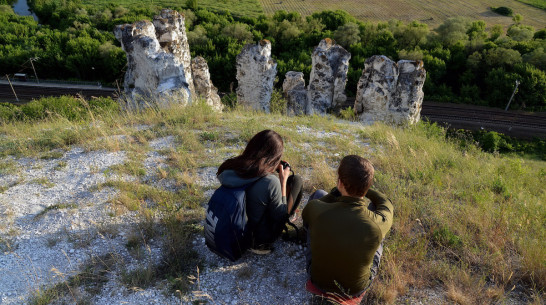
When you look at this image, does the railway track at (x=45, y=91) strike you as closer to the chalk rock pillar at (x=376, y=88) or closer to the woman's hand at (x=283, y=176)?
the chalk rock pillar at (x=376, y=88)

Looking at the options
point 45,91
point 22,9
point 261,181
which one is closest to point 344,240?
point 261,181

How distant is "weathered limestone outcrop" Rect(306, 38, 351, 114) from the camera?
15.0 m

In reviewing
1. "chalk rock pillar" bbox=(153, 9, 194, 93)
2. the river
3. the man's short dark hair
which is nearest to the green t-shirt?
the man's short dark hair

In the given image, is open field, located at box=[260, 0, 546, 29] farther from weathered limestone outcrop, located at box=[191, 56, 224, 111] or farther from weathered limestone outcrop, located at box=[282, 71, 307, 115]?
weathered limestone outcrop, located at box=[191, 56, 224, 111]

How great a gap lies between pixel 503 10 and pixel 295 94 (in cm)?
4907

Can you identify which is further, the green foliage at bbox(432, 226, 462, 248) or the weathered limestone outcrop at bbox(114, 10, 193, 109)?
the weathered limestone outcrop at bbox(114, 10, 193, 109)

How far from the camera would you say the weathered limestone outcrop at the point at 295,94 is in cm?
1667

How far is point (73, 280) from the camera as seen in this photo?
3.78 m

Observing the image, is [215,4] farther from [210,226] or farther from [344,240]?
[344,240]

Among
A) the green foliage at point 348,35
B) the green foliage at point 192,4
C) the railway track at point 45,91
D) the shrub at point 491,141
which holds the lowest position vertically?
the shrub at point 491,141

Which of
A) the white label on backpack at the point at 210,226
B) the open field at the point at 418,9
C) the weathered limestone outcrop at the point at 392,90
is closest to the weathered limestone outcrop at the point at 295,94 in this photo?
the weathered limestone outcrop at the point at 392,90

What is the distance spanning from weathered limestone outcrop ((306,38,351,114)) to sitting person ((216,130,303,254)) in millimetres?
12123

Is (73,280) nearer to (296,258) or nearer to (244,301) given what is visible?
(244,301)

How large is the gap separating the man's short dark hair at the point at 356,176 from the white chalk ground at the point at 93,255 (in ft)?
4.57
